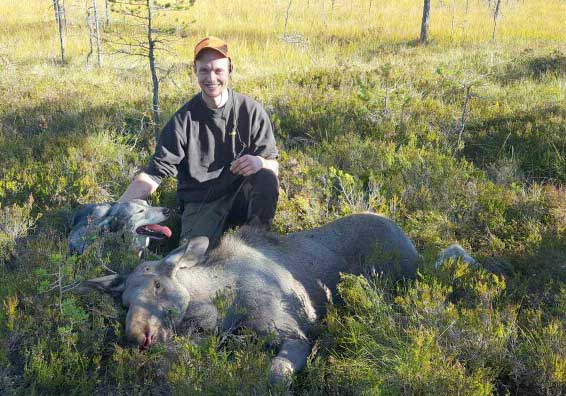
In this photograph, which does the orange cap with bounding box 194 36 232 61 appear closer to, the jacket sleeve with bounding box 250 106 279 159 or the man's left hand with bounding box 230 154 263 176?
the jacket sleeve with bounding box 250 106 279 159

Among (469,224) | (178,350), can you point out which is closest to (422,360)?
(178,350)

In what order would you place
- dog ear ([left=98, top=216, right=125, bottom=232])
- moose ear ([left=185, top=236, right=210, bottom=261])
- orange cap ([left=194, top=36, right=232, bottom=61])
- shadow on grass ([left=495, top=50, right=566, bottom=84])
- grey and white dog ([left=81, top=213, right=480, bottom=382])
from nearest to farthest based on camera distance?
grey and white dog ([left=81, top=213, right=480, bottom=382]) → moose ear ([left=185, top=236, right=210, bottom=261]) → orange cap ([left=194, top=36, right=232, bottom=61]) → dog ear ([left=98, top=216, right=125, bottom=232]) → shadow on grass ([left=495, top=50, right=566, bottom=84])

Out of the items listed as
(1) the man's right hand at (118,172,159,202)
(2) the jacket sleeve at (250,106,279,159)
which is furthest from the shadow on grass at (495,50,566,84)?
(1) the man's right hand at (118,172,159,202)

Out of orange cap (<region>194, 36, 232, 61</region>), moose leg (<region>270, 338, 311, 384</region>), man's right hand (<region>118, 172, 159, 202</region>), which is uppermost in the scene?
orange cap (<region>194, 36, 232, 61</region>)

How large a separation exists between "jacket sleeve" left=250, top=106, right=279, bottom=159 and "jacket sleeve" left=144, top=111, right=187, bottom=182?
0.76 m

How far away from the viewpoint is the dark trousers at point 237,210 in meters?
5.66

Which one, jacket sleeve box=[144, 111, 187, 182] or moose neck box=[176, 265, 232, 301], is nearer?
moose neck box=[176, 265, 232, 301]

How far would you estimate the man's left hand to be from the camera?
5.43 meters

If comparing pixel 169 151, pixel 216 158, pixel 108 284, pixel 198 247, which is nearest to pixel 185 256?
pixel 198 247

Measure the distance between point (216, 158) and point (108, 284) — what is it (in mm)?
2181

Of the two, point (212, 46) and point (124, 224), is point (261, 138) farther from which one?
point (124, 224)

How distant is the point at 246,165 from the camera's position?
17.8ft

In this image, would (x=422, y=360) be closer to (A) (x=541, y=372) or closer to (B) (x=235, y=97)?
(A) (x=541, y=372)

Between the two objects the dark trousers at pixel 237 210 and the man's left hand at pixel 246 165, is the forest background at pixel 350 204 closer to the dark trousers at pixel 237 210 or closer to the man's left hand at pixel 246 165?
the dark trousers at pixel 237 210
